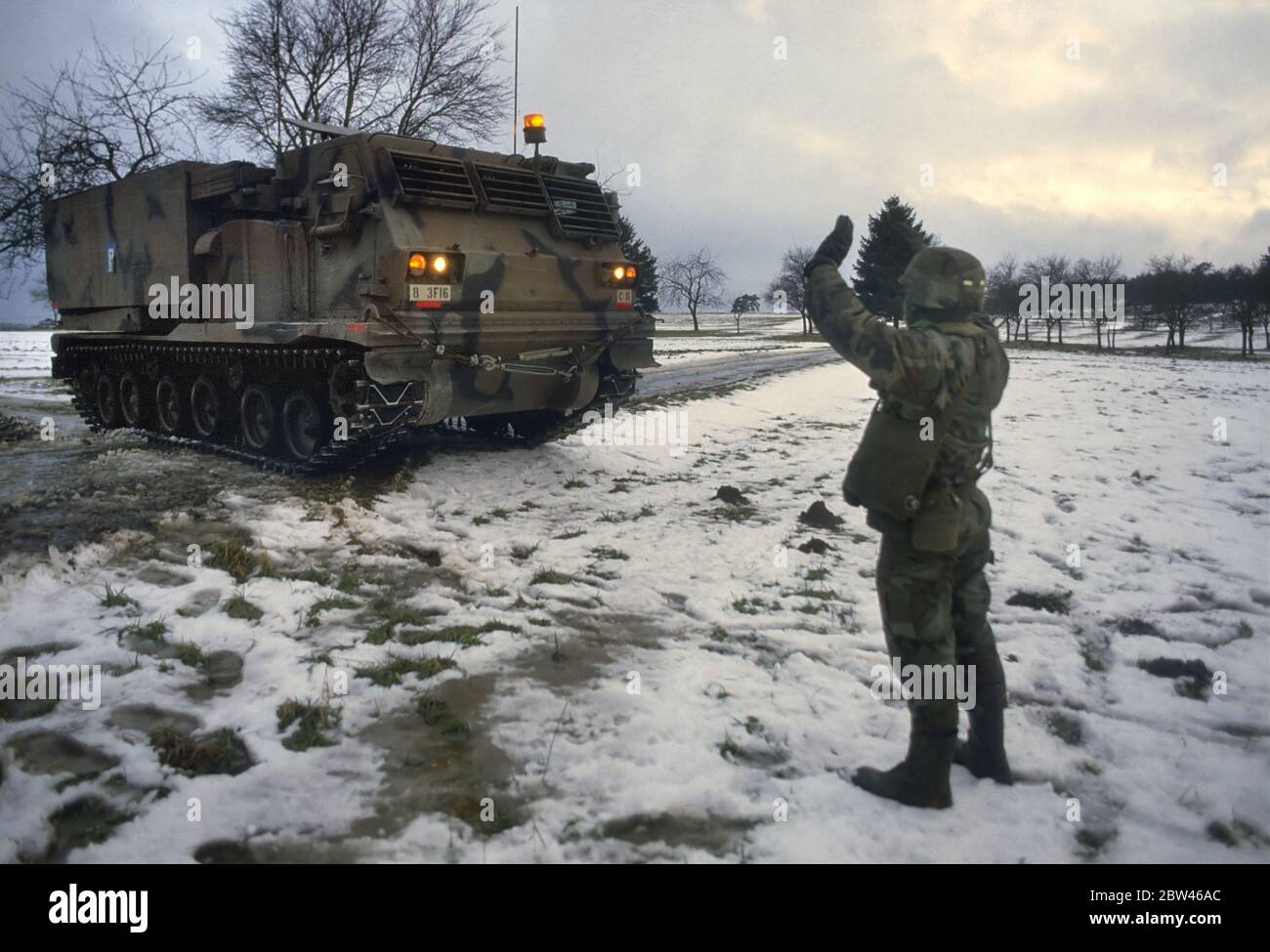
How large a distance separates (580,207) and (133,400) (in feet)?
20.0

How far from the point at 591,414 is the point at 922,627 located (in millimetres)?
8181

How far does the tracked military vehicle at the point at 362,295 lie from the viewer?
25.7 feet

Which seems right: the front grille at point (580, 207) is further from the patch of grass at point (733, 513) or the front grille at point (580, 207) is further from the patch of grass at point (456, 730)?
the patch of grass at point (456, 730)

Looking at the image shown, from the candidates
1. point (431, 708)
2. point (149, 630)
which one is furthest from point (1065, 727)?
point (149, 630)

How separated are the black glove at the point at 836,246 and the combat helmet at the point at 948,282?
0.94 feet

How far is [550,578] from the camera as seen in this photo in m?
5.99

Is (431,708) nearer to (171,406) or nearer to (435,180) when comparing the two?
(435,180)

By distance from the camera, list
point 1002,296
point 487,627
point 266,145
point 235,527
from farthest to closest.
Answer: point 1002,296, point 266,145, point 235,527, point 487,627

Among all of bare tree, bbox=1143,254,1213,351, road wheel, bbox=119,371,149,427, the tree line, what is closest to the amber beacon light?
road wheel, bbox=119,371,149,427

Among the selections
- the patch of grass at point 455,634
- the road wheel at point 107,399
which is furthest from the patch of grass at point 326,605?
the road wheel at point 107,399

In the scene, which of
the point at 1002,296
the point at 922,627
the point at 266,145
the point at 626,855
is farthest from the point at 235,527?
the point at 1002,296

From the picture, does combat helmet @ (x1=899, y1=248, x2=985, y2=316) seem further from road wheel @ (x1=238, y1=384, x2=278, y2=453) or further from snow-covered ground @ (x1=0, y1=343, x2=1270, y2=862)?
road wheel @ (x1=238, y1=384, x2=278, y2=453)

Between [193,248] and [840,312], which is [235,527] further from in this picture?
[840,312]

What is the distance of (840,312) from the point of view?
3.33 metres
